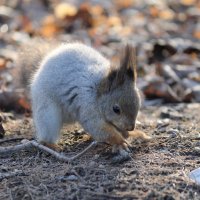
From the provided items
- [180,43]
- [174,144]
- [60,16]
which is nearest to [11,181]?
[174,144]

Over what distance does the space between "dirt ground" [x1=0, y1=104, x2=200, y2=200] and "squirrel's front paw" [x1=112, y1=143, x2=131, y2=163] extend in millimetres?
26

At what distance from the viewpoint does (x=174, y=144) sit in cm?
378

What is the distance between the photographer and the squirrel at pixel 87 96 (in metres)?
3.68

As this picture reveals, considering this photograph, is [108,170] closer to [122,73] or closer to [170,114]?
[122,73]

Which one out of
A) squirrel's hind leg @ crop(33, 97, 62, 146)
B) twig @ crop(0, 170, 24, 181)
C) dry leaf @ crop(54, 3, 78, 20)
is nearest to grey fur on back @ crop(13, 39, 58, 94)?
squirrel's hind leg @ crop(33, 97, 62, 146)

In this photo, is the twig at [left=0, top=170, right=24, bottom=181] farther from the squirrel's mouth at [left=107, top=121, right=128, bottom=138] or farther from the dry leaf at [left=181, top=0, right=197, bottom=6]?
the dry leaf at [left=181, top=0, right=197, bottom=6]

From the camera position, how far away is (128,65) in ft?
12.0

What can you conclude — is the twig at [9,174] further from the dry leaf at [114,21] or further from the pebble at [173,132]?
the dry leaf at [114,21]

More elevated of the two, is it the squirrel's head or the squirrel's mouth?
the squirrel's head

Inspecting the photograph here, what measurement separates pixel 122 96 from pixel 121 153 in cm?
38

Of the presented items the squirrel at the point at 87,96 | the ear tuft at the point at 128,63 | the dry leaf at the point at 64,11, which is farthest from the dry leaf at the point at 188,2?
the ear tuft at the point at 128,63

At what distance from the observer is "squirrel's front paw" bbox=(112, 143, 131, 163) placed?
3.45 m

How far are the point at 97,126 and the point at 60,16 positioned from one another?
14.8 ft

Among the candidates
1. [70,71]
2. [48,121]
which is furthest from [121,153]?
[70,71]
